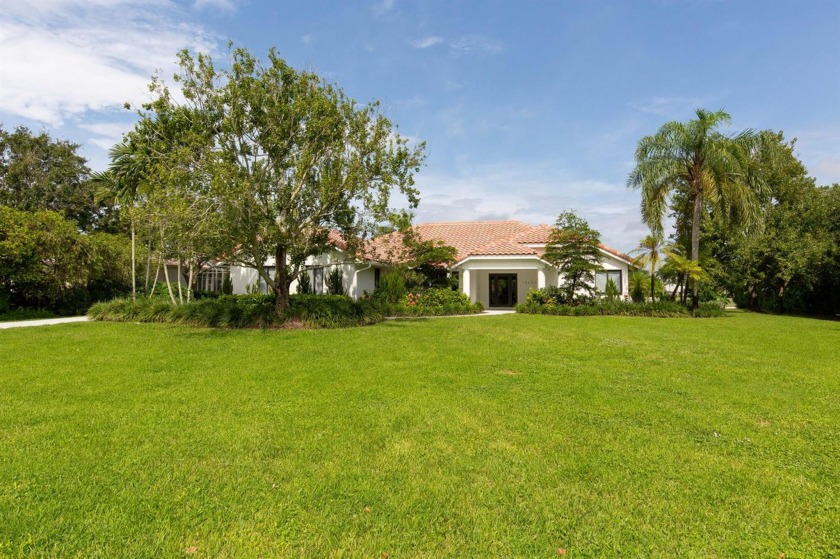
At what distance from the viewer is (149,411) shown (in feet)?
18.6

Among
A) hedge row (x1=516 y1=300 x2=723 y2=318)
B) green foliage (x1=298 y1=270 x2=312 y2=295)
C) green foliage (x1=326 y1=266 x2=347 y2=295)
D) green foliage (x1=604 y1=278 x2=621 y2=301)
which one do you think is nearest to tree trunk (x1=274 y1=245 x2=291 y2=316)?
green foliage (x1=326 y1=266 x2=347 y2=295)

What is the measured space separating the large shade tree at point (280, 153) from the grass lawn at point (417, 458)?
546 cm

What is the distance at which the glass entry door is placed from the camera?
27359 mm

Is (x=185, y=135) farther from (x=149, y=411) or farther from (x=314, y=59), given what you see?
(x=149, y=411)

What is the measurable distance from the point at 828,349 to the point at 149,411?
580 inches

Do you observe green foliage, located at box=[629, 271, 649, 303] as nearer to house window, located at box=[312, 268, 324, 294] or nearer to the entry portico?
the entry portico

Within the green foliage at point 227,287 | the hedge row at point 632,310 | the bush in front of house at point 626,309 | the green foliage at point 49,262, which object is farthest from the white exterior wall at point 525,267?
the green foliage at point 49,262

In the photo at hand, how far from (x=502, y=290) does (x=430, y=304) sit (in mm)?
7502

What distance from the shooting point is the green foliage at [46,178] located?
100 ft

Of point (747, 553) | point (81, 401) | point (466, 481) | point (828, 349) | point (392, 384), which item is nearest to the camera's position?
point (747, 553)

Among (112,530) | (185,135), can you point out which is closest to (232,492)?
(112,530)

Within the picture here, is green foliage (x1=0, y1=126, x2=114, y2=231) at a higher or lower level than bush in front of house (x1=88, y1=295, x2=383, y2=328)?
higher

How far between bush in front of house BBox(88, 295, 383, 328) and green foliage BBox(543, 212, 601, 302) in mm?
10120

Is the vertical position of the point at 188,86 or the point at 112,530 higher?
→ the point at 188,86
